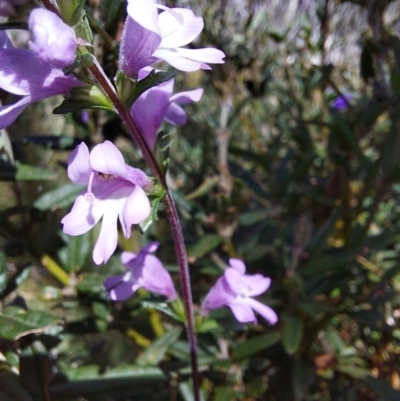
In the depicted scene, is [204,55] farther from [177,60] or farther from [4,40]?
[4,40]

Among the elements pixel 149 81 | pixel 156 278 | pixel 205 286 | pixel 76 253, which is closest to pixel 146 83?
pixel 149 81

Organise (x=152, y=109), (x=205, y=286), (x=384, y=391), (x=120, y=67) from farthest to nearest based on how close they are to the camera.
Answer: (x=205, y=286)
(x=384, y=391)
(x=152, y=109)
(x=120, y=67)

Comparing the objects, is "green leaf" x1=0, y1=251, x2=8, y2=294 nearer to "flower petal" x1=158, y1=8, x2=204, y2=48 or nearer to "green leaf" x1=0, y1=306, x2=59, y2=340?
"green leaf" x1=0, y1=306, x2=59, y2=340

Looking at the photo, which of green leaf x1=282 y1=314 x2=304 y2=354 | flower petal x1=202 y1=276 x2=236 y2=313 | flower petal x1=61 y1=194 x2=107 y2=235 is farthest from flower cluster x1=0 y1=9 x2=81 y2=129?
green leaf x1=282 y1=314 x2=304 y2=354

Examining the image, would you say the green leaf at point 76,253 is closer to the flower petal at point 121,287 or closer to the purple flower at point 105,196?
the flower petal at point 121,287

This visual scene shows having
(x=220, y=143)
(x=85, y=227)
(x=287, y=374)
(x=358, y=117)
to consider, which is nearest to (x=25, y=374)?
(x=85, y=227)

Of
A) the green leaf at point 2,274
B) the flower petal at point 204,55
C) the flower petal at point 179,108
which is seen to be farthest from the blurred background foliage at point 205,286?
the flower petal at point 204,55

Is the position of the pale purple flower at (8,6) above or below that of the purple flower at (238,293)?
above
